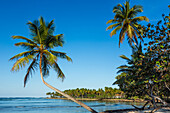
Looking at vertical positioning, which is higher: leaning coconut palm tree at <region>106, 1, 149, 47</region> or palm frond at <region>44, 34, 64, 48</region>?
leaning coconut palm tree at <region>106, 1, 149, 47</region>

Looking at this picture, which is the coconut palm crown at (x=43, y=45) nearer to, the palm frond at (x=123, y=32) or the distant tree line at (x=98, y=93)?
the palm frond at (x=123, y=32)

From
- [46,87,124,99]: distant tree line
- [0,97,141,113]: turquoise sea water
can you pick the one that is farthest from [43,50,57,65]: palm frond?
[46,87,124,99]: distant tree line

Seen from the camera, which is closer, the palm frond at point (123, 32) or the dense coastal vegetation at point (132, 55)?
the dense coastal vegetation at point (132, 55)

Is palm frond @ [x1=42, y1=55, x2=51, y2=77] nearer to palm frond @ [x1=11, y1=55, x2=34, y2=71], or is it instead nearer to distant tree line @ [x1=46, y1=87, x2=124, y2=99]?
palm frond @ [x1=11, y1=55, x2=34, y2=71]

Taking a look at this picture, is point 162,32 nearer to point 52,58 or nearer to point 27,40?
point 52,58

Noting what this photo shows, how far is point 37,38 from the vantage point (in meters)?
12.5

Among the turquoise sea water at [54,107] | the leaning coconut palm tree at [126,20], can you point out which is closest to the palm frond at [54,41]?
the leaning coconut palm tree at [126,20]

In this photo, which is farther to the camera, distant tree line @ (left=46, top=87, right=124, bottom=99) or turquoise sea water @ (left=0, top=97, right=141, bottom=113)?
distant tree line @ (left=46, top=87, right=124, bottom=99)

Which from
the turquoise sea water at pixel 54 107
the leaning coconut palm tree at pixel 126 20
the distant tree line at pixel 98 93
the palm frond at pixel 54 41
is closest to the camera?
the palm frond at pixel 54 41

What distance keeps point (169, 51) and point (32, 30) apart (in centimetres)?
953

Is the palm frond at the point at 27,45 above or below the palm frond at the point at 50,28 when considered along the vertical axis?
below

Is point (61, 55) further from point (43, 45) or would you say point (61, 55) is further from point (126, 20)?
point (126, 20)

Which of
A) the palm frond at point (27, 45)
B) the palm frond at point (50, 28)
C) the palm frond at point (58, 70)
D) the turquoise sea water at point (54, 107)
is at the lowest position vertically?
the turquoise sea water at point (54, 107)

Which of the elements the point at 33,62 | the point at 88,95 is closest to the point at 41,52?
the point at 33,62
